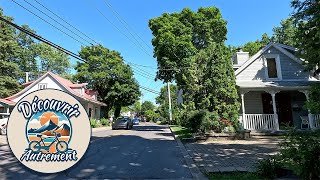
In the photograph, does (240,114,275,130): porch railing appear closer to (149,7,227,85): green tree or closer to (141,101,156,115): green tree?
(149,7,227,85): green tree

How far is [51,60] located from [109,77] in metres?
23.4

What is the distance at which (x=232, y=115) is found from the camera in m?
17.1

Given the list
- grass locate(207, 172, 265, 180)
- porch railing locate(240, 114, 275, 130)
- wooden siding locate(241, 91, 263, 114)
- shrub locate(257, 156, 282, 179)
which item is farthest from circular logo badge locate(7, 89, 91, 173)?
wooden siding locate(241, 91, 263, 114)

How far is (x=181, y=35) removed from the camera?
2880 centimetres

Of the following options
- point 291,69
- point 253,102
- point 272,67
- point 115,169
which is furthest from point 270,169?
point 291,69

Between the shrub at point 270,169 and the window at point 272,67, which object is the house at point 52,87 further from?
the shrub at point 270,169

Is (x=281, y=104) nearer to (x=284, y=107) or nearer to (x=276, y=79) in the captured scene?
(x=284, y=107)

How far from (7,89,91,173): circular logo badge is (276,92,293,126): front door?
19.8 meters

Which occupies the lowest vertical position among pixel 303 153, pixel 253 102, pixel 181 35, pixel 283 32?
pixel 303 153

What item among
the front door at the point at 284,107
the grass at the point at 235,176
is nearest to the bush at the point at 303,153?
the grass at the point at 235,176

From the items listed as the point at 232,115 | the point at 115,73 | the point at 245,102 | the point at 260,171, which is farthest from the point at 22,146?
the point at 115,73

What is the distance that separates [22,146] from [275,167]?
565 centimetres

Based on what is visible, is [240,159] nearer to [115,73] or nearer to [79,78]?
[115,73]

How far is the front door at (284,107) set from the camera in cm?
2105
